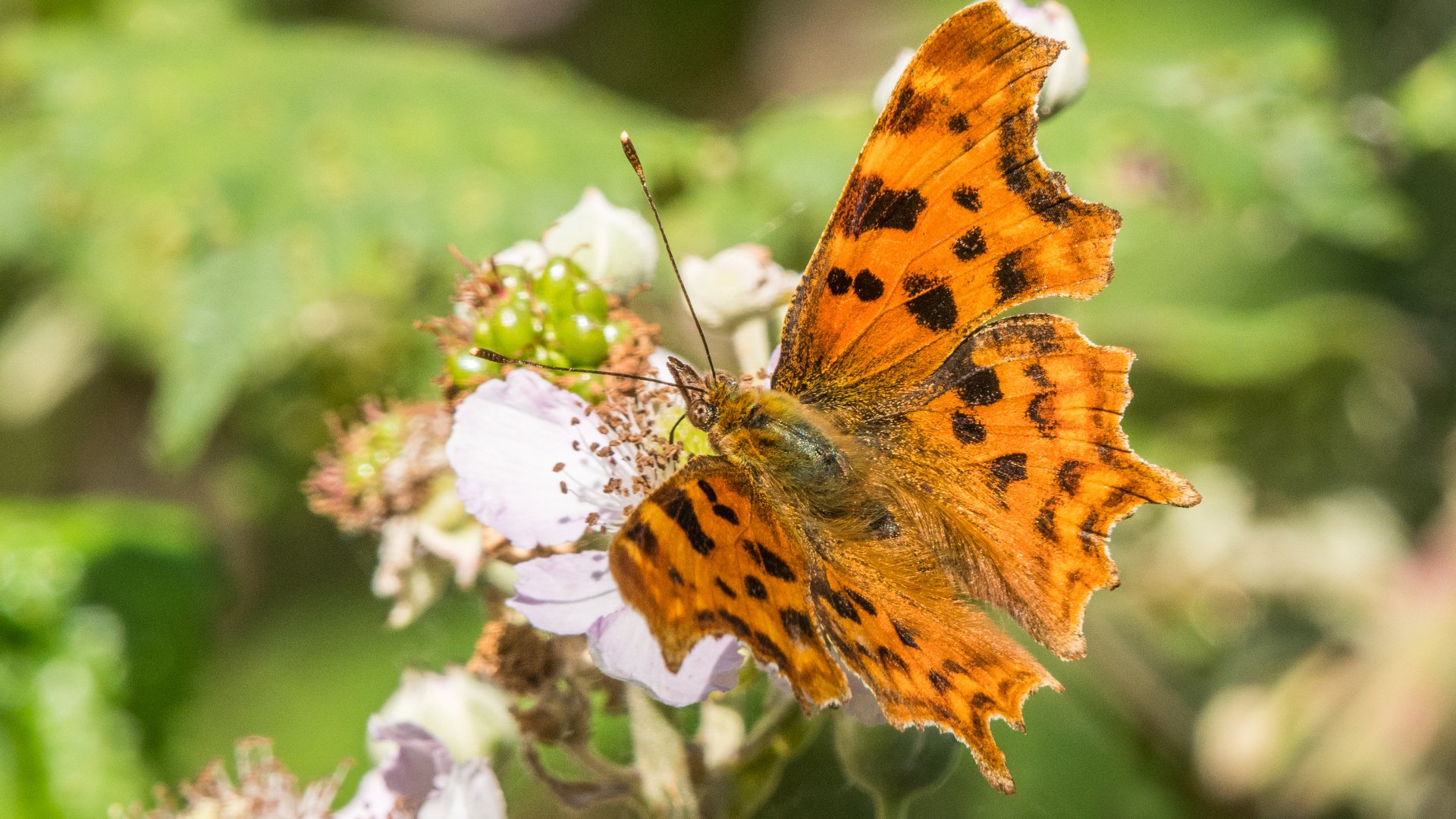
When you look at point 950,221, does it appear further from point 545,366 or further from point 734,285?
point 545,366

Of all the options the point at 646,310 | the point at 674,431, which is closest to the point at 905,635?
the point at 674,431

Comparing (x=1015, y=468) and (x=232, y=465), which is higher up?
(x=1015, y=468)

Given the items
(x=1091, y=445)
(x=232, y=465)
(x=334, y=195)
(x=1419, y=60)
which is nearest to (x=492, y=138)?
(x=334, y=195)

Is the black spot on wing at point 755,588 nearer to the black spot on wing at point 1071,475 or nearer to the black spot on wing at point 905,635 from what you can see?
the black spot on wing at point 905,635

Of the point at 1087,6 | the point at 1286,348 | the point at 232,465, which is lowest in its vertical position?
the point at 232,465

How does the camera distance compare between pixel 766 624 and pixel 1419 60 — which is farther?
pixel 1419 60

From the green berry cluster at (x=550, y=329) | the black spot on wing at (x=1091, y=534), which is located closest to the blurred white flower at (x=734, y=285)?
the green berry cluster at (x=550, y=329)

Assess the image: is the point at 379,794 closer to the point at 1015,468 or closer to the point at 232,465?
the point at 1015,468
